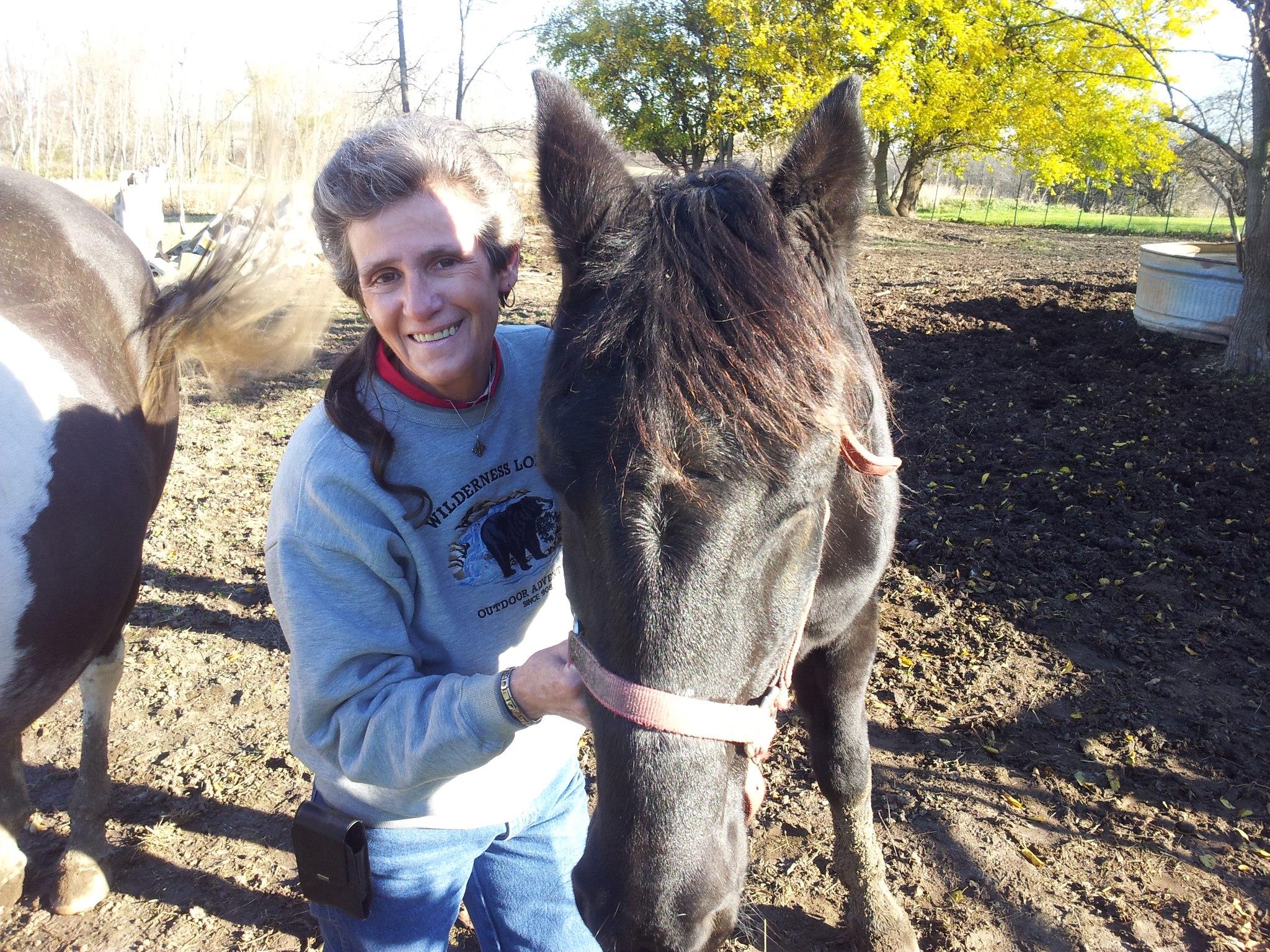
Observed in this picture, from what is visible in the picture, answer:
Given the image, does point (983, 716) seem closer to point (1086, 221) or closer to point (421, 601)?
point (421, 601)

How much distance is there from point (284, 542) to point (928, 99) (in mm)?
21539

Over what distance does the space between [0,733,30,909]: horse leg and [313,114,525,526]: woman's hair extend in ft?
6.63

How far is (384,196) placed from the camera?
143 centimetres

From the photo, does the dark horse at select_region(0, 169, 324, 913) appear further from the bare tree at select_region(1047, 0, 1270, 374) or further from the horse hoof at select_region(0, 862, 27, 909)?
the bare tree at select_region(1047, 0, 1270, 374)

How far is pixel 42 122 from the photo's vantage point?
29328mm

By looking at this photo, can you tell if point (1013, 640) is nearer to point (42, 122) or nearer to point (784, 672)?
point (784, 672)

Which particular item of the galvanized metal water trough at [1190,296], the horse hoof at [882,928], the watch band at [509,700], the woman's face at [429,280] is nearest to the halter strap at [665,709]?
the watch band at [509,700]

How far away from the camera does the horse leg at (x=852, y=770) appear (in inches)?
93.7

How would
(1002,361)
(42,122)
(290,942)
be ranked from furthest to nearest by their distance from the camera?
1. (42,122)
2. (1002,361)
3. (290,942)

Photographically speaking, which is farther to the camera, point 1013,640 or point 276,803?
point 1013,640

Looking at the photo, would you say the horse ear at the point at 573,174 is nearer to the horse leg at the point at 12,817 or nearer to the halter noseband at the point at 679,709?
the halter noseband at the point at 679,709

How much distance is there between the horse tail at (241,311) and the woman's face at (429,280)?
1.46m

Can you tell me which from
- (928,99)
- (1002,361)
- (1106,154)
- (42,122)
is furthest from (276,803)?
(42,122)

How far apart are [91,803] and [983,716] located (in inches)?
138
